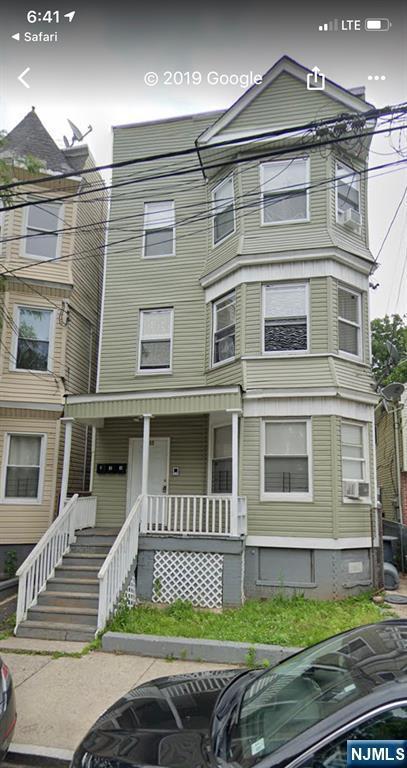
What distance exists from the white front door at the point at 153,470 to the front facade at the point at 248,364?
1.0 inches

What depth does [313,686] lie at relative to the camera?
2.57m

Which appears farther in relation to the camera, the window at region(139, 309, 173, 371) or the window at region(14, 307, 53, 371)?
the window at region(139, 309, 173, 371)

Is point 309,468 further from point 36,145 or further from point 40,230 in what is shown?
point 36,145

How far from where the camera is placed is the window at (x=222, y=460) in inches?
402

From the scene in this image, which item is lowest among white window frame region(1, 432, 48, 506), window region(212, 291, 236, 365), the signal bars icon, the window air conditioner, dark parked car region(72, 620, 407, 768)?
dark parked car region(72, 620, 407, 768)

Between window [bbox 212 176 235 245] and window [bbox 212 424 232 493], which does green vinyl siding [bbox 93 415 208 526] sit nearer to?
window [bbox 212 424 232 493]

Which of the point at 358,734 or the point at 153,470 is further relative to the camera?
the point at 153,470

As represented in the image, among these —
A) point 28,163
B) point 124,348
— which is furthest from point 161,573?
point 28,163

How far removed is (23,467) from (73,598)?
14.5ft

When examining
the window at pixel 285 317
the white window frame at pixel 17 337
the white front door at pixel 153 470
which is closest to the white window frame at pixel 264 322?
the window at pixel 285 317

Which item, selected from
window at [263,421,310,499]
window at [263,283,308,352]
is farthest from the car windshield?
window at [263,283,308,352]

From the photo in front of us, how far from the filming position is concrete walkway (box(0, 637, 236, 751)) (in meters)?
4.28

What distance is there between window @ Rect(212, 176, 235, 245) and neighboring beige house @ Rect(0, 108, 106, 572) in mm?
2861

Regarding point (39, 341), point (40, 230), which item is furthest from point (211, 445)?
point (40, 230)
